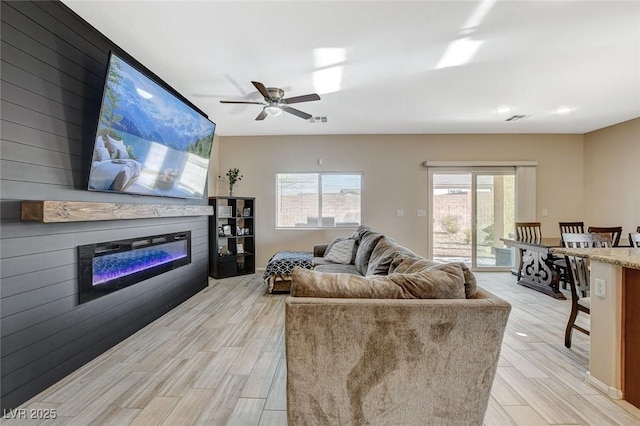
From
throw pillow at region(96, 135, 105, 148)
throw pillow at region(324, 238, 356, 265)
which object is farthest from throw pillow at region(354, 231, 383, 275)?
throw pillow at region(96, 135, 105, 148)

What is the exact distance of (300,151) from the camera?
544 centimetres

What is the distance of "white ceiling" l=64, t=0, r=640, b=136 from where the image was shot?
207 centimetres

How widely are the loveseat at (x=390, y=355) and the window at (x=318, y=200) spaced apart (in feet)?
13.6

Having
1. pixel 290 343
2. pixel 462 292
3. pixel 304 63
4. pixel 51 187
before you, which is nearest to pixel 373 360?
pixel 290 343

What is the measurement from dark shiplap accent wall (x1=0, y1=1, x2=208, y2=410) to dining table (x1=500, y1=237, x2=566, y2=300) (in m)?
5.22

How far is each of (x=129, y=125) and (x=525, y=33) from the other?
11.4ft

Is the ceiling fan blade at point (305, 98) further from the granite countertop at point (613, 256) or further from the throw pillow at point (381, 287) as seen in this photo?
the granite countertop at point (613, 256)

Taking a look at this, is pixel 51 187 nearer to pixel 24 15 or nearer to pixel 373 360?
pixel 24 15

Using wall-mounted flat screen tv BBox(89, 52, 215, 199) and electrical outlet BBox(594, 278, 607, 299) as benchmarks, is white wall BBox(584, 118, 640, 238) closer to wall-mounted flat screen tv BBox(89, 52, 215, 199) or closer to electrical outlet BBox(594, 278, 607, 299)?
electrical outlet BBox(594, 278, 607, 299)

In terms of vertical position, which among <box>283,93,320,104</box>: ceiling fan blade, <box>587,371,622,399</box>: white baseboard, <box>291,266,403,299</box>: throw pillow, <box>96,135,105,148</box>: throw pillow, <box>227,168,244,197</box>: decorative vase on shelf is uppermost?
<box>283,93,320,104</box>: ceiling fan blade

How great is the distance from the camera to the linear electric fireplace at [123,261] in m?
2.24

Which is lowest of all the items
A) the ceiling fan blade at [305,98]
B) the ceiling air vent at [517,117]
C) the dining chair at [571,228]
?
the dining chair at [571,228]

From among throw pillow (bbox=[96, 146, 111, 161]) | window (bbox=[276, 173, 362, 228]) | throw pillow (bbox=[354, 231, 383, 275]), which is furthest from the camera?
window (bbox=[276, 173, 362, 228])

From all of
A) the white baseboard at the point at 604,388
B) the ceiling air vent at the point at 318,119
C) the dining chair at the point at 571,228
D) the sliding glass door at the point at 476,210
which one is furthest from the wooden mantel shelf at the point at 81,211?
the dining chair at the point at 571,228
